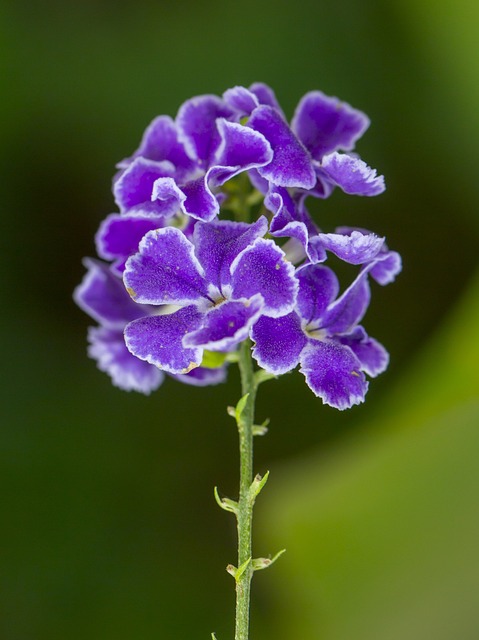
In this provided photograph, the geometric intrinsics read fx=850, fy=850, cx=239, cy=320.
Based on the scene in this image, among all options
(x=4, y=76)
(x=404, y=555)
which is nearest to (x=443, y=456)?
(x=404, y=555)

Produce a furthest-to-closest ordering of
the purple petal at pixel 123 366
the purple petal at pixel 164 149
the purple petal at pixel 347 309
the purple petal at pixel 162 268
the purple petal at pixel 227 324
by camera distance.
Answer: the purple petal at pixel 123 366 → the purple petal at pixel 164 149 → the purple petal at pixel 347 309 → the purple petal at pixel 162 268 → the purple petal at pixel 227 324

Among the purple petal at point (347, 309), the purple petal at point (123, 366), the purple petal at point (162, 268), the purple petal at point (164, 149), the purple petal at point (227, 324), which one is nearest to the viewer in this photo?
the purple petal at point (227, 324)

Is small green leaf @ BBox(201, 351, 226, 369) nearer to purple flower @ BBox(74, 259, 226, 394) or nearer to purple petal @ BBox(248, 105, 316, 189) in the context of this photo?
purple flower @ BBox(74, 259, 226, 394)

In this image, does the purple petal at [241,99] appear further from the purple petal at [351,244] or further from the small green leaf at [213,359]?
the small green leaf at [213,359]

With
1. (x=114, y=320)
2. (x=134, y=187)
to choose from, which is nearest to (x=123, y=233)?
(x=134, y=187)

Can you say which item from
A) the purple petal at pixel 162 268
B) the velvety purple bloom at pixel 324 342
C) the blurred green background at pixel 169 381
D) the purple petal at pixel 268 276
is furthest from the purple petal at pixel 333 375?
the blurred green background at pixel 169 381
